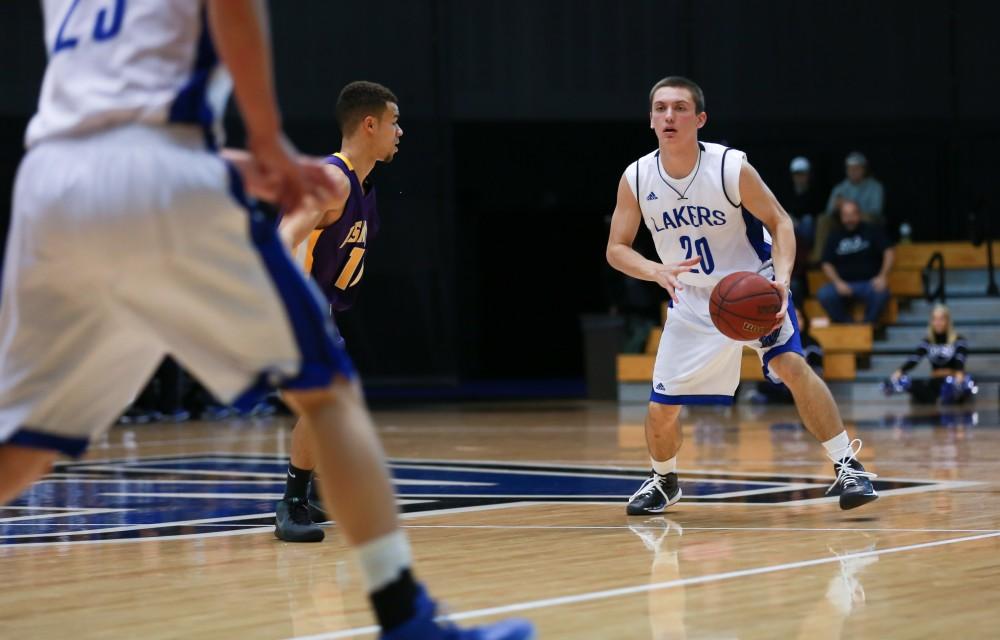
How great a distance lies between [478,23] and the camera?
16.6 metres

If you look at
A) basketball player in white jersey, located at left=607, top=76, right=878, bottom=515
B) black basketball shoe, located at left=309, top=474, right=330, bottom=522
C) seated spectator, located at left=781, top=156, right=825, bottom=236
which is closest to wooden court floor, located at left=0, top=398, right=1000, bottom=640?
black basketball shoe, located at left=309, top=474, right=330, bottom=522

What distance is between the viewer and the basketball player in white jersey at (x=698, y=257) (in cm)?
574

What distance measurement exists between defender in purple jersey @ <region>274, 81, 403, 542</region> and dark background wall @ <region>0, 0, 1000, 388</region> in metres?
11.0

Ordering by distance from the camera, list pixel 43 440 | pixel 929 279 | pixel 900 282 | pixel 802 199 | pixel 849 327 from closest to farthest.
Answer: pixel 43 440 → pixel 849 327 → pixel 929 279 → pixel 900 282 → pixel 802 199

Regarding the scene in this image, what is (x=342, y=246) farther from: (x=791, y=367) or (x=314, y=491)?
(x=791, y=367)

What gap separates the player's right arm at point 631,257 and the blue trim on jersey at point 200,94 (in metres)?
3.00

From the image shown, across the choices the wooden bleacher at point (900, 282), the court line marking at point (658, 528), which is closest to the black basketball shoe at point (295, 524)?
the court line marking at point (658, 528)

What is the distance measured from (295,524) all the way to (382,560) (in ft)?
8.64

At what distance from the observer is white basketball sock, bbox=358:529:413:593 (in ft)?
8.77

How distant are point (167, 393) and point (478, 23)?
18.4 ft

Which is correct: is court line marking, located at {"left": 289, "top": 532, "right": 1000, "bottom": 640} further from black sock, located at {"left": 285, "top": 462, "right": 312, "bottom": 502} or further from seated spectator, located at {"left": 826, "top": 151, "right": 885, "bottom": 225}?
seated spectator, located at {"left": 826, "top": 151, "right": 885, "bottom": 225}

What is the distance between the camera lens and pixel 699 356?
19.1 feet

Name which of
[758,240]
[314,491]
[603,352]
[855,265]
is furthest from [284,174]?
[603,352]

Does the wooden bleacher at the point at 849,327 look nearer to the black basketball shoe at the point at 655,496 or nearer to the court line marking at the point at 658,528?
the black basketball shoe at the point at 655,496
